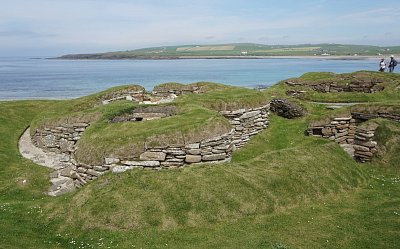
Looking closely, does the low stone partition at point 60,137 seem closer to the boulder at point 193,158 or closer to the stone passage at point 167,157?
the stone passage at point 167,157

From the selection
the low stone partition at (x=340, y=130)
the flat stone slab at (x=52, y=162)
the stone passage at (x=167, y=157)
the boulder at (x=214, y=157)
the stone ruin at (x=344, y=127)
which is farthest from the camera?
the low stone partition at (x=340, y=130)

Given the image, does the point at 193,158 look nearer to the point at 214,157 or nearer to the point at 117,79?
the point at 214,157

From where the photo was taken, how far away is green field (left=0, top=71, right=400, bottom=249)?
11477 millimetres

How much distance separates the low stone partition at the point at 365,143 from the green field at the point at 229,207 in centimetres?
44

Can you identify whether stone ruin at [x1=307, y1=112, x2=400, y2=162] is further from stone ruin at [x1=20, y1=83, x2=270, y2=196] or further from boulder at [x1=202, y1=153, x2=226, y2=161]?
boulder at [x1=202, y1=153, x2=226, y2=161]

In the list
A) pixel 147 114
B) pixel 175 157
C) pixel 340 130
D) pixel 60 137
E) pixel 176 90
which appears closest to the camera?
pixel 175 157

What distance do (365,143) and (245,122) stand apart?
6.54m

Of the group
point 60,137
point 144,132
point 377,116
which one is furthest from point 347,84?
point 60,137

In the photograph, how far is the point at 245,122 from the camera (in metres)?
21.5

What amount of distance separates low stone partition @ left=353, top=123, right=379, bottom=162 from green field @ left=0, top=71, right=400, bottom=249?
440 millimetres

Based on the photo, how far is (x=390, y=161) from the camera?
17.4m

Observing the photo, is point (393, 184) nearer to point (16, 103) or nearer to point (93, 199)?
point (93, 199)

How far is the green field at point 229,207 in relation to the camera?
11477mm

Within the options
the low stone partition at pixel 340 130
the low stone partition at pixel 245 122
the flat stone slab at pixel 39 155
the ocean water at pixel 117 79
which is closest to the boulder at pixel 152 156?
the low stone partition at pixel 245 122
